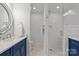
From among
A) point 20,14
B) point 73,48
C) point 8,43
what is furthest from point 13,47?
point 73,48

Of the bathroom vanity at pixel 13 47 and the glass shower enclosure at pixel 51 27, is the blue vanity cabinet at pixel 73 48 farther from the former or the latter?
the bathroom vanity at pixel 13 47

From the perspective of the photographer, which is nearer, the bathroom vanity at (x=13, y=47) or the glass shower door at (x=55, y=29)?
the bathroom vanity at (x=13, y=47)

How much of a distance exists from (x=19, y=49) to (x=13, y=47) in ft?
0.50

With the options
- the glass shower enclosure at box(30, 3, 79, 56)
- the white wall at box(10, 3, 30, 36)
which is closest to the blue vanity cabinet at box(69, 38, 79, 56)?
the glass shower enclosure at box(30, 3, 79, 56)

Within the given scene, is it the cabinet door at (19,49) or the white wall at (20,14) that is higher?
the white wall at (20,14)

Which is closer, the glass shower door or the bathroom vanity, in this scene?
the bathroom vanity

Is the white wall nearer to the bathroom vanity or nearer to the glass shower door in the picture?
the bathroom vanity

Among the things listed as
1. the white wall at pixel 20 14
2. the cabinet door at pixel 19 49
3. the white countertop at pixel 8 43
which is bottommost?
the cabinet door at pixel 19 49

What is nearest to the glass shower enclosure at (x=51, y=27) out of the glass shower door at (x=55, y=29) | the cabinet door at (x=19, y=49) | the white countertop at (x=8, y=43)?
the glass shower door at (x=55, y=29)

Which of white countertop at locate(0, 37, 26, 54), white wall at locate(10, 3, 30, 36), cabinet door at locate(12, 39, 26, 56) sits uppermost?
white wall at locate(10, 3, 30, 36)

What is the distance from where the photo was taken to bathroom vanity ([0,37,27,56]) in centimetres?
167

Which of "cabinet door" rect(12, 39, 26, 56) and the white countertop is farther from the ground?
the white countertop

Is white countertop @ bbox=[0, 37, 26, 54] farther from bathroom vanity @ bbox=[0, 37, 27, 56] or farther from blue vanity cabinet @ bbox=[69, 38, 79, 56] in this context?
blue vanity cabinet @ bbox=[69, 38, 79, 56]

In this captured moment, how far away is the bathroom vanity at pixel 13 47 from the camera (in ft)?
5.47
